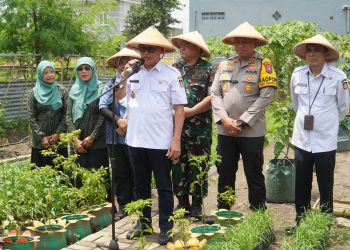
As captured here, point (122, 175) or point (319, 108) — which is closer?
point (319, 108)

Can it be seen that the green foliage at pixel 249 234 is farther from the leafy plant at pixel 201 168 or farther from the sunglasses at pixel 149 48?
the sunglasses at pixel 149 48

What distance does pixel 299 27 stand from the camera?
8.01 m

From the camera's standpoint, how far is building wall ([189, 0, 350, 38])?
23297 millimetres

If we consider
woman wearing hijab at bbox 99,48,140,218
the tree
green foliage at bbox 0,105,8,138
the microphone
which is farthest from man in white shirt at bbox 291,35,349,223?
the tree

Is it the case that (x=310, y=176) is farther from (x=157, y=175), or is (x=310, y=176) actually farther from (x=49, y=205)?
(x=49, y=205)

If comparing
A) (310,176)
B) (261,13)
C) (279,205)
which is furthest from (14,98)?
(261,13)

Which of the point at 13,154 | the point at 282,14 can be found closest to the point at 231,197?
the point at 13,154

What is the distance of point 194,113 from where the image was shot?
5039 millimetres

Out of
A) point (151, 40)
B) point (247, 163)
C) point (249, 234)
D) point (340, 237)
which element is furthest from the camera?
point (247, 163)

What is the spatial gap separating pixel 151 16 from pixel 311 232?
3315cm

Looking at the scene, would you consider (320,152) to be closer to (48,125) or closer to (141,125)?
(141,125)

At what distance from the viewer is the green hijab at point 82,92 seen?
18.5ft

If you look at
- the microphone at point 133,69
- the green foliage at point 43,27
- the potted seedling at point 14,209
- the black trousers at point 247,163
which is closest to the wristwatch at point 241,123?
the black trousers at point 247,163

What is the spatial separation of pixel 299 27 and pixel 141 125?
4448 millimetres
